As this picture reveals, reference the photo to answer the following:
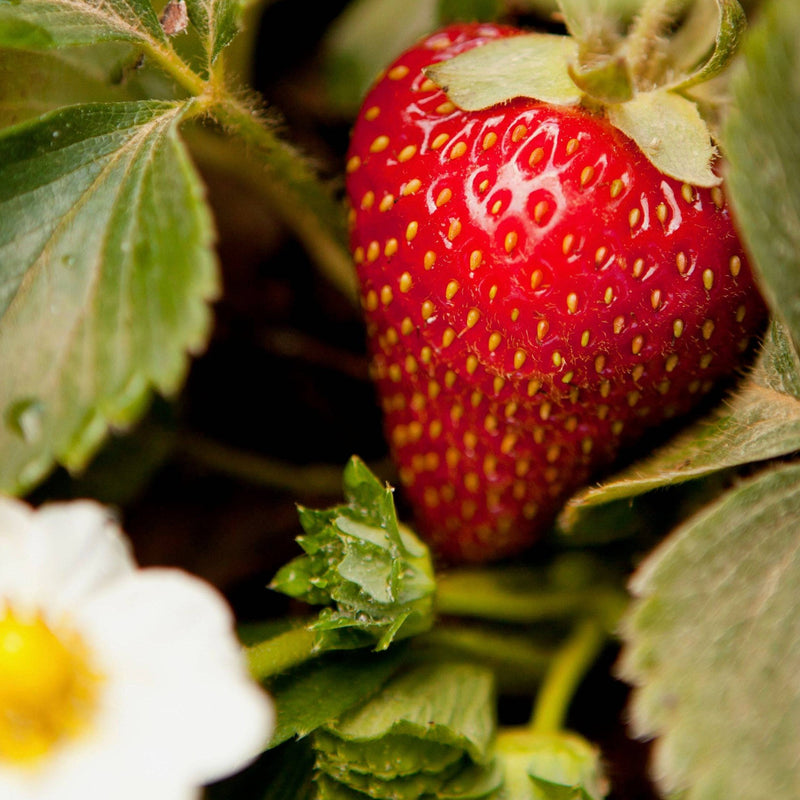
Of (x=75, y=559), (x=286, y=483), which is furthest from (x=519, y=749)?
(x=286, y=483)

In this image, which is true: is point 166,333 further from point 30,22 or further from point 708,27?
point 708,27

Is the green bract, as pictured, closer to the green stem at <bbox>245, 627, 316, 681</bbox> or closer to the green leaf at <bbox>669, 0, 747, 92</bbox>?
the green stem at <bbox>245, 627, 316, 681</bbox>

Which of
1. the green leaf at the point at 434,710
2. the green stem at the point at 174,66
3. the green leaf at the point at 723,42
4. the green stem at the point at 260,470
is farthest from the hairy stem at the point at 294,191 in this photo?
the green leaf at the point at 434,710

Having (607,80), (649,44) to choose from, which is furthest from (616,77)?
(649,44)

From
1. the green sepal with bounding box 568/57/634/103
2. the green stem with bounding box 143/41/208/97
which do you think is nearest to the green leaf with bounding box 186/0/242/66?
the green stem with bounding box 143/41/208/97

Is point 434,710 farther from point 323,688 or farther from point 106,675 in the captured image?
point 106,675

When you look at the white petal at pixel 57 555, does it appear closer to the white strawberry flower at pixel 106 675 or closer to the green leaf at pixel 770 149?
the white strawberry flower at pixel 106 675
